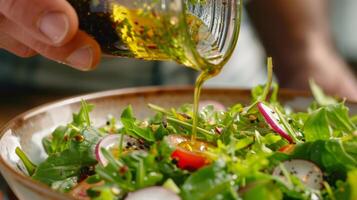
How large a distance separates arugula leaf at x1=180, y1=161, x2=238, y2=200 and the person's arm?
3.84 feet

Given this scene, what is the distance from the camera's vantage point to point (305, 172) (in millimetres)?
849

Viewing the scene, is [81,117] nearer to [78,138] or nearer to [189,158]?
[78,138]

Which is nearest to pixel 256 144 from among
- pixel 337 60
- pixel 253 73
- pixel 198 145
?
pixel 198 145

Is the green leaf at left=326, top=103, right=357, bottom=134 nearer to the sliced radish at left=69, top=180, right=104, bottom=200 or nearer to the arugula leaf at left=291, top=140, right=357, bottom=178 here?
the arugula leaf at left=291, top=140, right=357, bottom=178

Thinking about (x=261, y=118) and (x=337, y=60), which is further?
(x=337, y=60)

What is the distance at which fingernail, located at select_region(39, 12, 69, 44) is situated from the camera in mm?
828

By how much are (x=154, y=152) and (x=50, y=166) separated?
23 centimetres

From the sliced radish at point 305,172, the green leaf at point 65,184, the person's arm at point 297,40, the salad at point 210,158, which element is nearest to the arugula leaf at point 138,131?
the salad at point 210,158

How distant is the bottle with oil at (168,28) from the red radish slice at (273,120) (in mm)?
118

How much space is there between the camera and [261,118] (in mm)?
1083

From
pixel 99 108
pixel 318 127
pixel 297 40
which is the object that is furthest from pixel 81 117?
pixel 297 40

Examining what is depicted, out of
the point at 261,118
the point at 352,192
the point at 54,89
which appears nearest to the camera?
the point at 352,192

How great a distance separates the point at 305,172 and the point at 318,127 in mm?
137

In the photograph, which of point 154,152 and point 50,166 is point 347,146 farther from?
point 50,166
